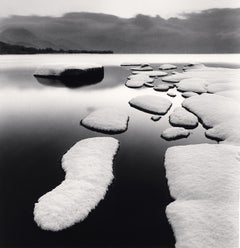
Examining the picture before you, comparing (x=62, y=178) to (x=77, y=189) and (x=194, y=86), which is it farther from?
(x=194, y=86)

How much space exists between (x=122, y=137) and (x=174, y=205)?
2.19 m

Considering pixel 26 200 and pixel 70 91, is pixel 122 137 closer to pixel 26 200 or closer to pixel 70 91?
pixel 26 200

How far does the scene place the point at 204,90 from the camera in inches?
305

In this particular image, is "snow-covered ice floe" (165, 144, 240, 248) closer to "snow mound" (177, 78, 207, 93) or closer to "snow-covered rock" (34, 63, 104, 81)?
"snow mound" (177, 78, 207, 93)

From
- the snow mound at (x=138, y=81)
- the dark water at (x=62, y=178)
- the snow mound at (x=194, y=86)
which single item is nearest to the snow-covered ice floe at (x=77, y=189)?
the dark water at (x=62, y=178)

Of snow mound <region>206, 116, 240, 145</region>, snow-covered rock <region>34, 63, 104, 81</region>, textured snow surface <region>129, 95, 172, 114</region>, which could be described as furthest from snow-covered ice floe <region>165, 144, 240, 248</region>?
snow-covered rock <region>34, 63, 104, 81</region>

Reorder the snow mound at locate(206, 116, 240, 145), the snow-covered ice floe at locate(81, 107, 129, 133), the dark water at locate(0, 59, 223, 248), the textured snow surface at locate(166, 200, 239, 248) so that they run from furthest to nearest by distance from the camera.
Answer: the snow-covered ice floe at locate(81, 107, 129, 133)
the snow mound at locate(206, 116, 240, 145)
the dark water at locate(0, 59, 223, 248)
the textured snow surface at locate(166, 200, 239, 248)

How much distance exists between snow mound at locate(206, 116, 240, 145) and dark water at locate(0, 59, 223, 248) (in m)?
0.16

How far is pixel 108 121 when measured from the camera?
523 cm

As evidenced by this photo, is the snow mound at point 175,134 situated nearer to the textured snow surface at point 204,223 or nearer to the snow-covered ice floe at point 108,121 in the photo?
the snow-covered ice floe at point 108,121

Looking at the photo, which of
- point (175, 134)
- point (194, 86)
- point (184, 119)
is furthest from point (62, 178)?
point (194, 86)

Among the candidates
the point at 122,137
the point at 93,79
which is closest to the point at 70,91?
the point at 93,79

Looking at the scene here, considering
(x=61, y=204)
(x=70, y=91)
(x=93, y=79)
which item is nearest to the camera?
(x=61, y=204)

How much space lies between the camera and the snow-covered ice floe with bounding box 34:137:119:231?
7.98ft
